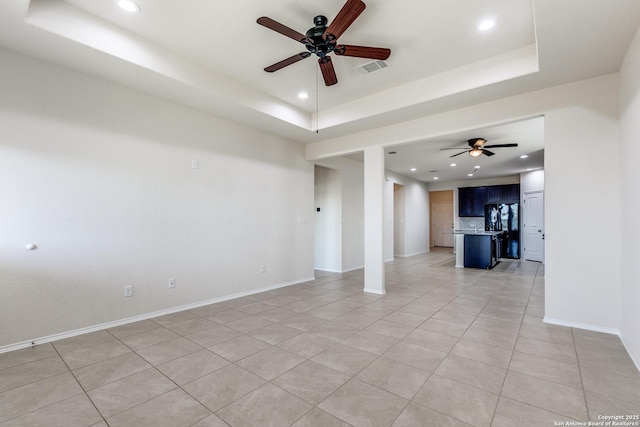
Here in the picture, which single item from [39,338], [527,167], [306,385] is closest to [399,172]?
[527,167]

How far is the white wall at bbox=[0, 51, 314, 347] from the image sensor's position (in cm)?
274

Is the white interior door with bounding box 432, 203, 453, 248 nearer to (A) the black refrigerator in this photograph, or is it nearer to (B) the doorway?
(B) the doorway

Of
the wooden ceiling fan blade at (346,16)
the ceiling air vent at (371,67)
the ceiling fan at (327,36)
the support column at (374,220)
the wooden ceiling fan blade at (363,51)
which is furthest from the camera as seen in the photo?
the support column at (374,220)

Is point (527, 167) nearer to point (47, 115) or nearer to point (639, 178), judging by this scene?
point (639, 178)

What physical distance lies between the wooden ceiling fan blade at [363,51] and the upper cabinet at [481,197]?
9.23m

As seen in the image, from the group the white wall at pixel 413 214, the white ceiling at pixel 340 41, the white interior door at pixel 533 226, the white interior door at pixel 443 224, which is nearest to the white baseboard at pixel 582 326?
the white ceiling at pixel 340 41

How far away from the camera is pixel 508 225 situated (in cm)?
958

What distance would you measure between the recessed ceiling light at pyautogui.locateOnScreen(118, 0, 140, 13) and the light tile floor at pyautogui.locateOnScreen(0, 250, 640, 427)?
10.0 feet

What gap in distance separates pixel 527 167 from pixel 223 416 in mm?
9911

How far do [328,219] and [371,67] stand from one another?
4095 millimetres

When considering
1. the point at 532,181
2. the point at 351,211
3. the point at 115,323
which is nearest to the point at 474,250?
the point at 351,211

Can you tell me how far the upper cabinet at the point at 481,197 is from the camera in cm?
983

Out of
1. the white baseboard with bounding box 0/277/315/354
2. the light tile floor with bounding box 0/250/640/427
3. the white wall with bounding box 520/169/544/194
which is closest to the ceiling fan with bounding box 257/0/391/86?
the light tile floor with bounding box 0/250/640/427

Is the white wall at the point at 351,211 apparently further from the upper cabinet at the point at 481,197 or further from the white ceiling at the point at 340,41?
the upper cabinet at the point at 481,197
